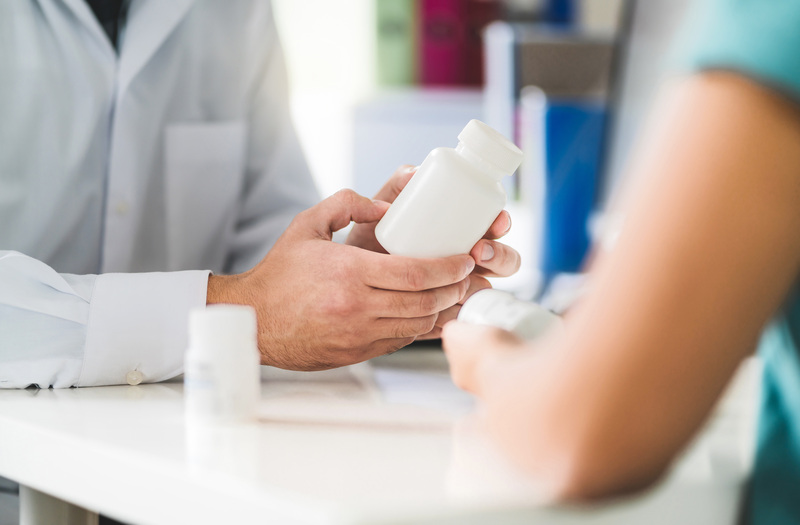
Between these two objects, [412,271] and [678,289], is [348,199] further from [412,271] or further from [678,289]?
[678,289]

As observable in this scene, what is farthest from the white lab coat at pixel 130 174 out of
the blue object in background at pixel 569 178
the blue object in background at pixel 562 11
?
the blue object in background at pixel 562 11

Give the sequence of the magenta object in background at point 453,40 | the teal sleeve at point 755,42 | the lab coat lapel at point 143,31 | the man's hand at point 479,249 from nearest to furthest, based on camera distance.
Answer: the teal sleeve at point 755,42 → the man's hand at point 479,249 → the lab coat lapel at point 143,31 → the magenta object in background at point 453,40

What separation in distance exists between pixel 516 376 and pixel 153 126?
0.74 m

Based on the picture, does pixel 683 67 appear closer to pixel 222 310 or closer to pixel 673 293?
pixel 673 293

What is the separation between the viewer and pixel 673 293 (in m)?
0.28

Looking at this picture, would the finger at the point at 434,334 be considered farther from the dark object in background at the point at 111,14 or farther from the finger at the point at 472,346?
the dark object in background at the point at 111,14

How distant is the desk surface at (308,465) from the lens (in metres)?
0.33

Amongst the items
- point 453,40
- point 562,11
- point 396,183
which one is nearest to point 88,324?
point 396,183

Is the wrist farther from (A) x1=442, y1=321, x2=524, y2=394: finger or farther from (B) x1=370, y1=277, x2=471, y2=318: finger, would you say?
(A) x1=442, y1=321, x2=524, y2=394: finger

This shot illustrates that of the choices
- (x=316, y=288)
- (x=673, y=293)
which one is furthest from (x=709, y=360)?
(x=316, y=288)

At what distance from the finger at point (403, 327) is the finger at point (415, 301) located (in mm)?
14

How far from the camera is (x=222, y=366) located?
0.44m

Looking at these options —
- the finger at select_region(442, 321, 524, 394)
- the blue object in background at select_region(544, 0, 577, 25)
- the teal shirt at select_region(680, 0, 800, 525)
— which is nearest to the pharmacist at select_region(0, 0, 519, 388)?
the finger at select_region(442, 321, 524, 394)

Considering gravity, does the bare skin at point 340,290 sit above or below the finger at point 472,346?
below
